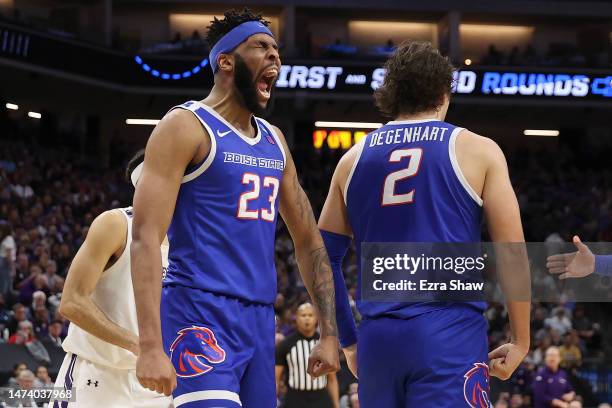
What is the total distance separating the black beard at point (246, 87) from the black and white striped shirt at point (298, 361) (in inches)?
271

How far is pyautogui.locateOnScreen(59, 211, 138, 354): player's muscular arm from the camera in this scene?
16.0 ft

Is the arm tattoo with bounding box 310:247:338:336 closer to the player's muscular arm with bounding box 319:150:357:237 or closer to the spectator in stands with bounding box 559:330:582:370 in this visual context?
the player's muscular arm with bounding box 319:150:357:237

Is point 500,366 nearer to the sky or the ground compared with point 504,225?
nearer to the ground

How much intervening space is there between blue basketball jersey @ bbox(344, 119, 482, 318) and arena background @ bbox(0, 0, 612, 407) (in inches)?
519

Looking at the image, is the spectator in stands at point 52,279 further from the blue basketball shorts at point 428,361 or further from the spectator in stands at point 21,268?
the blue basketball shorts at point 428,361

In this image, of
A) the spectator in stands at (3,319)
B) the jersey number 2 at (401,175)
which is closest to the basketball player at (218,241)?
the jersey number 2 at (401,175)

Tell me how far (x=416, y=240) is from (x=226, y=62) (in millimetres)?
1109

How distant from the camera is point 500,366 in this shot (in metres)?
4.16

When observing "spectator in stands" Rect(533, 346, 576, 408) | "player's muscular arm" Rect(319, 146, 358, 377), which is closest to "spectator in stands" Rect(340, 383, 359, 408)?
"spectator in stands" Rect(533, 346, 576, 408)

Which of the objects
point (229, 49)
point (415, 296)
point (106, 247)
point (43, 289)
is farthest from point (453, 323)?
point (43, 289)

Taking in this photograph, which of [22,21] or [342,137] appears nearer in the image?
[22,21]

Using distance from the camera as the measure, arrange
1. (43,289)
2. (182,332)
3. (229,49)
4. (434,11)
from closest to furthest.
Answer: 1. (182,332)
2. (229,49)
3. (43,289)
4. (434,11)

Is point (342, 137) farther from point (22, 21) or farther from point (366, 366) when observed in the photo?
point (366, 366)

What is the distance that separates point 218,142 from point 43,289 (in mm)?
12239
